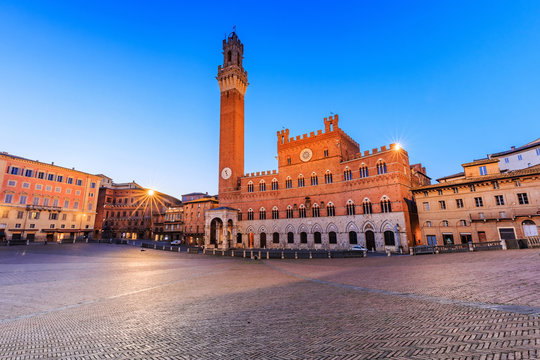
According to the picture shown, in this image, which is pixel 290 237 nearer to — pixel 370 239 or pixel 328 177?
pixel 328 177

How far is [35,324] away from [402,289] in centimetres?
1211

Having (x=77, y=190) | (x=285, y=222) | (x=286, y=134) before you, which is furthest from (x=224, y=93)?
(x=77, y=190)

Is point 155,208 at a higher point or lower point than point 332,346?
higher

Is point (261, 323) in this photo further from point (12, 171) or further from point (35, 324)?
point (12, 171)

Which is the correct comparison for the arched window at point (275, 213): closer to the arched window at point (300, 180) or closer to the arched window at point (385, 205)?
the arched window at point (300, 180)

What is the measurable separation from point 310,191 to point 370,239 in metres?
11.2

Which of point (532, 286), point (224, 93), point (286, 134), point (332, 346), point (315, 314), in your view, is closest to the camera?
point (332, 346)

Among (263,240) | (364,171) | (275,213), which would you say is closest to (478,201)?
(364,171)

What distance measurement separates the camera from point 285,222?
39781 millimetres

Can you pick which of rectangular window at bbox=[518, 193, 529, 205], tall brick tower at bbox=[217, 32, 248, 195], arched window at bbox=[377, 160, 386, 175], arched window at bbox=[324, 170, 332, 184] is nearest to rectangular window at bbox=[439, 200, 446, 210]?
rectangular window at bbox=[518, 193, 529, 205]

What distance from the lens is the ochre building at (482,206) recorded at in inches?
983

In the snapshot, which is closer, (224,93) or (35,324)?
(35,324)

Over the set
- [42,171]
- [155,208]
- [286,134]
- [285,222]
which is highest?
[286,134]

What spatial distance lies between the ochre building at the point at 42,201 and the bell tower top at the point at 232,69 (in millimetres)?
36405
